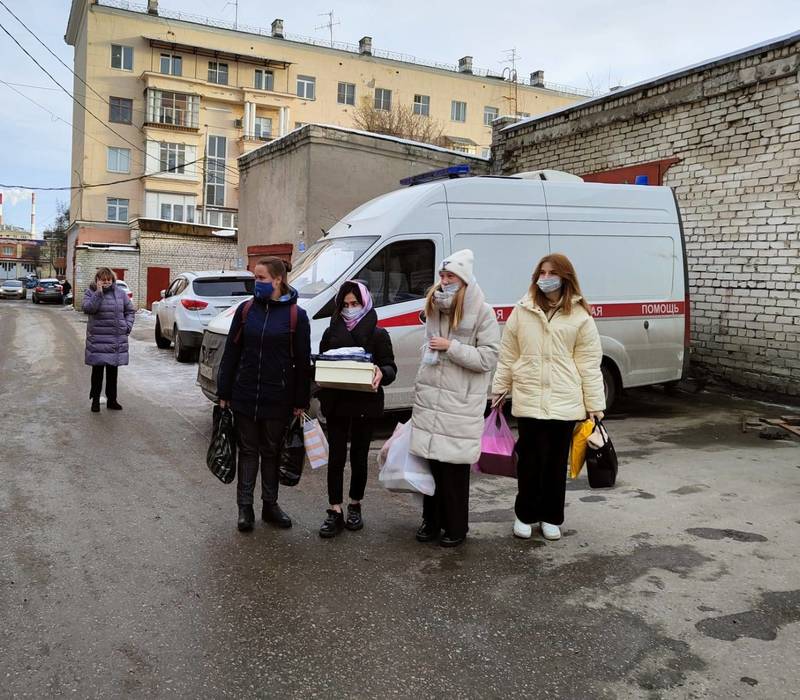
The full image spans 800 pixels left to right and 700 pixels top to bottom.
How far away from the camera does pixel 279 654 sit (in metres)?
3.20

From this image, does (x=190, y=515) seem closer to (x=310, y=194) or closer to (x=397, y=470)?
(x=397, y=470)

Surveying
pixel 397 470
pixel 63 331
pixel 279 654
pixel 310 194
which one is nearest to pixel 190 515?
pixel 397 470

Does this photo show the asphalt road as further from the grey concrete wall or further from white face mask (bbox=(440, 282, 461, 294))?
the grey concrete wall

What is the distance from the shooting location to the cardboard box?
4.54 m

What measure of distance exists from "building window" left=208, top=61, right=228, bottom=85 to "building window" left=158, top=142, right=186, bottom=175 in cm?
519

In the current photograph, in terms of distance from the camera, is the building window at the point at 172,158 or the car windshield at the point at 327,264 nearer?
the car windshield at the point at 327,264

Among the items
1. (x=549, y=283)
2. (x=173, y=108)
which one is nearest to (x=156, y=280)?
(x=173, y=108)

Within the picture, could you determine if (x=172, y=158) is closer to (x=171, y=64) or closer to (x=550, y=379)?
(x=171, y=64)

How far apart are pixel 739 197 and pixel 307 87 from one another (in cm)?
4346

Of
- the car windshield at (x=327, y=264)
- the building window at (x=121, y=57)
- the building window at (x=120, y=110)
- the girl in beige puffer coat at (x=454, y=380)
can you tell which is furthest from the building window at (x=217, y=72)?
the girl in beige puffer coat at (x=454, y=380)

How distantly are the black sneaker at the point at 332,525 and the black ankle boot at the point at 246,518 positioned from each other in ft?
1.50

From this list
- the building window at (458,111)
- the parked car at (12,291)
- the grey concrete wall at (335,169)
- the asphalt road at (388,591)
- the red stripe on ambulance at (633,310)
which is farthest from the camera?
the building window at (458,111)

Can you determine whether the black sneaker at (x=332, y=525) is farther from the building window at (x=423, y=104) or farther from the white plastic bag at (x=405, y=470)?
the building window at (x=423, y=104)

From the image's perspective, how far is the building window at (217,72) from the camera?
4655cm
